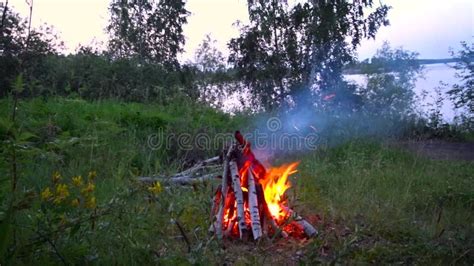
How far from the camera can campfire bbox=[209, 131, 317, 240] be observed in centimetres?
328

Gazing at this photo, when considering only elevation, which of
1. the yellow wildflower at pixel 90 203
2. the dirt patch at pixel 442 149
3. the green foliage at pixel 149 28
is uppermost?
the green foliage at pixel 149 28

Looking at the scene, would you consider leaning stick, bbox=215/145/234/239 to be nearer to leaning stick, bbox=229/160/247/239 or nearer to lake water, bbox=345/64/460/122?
leaning stick, bbox=229/160/247/239

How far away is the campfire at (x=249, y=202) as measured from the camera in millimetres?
3275

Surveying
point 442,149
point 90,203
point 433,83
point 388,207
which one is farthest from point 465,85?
point 90,203

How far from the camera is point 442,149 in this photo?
861cm

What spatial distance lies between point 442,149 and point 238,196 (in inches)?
261

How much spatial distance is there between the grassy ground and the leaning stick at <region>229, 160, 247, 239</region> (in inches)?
6.0

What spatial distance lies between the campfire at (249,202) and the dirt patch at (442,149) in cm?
381

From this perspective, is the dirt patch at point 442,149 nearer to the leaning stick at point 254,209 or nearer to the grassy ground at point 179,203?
the grassy ground at point 179,203

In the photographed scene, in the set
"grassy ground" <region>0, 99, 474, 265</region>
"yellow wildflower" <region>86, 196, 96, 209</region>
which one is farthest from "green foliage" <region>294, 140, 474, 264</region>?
"yellow wildflower" <region>86, 196, 96, 209</region>

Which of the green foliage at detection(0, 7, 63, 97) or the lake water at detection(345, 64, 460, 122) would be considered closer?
the green foliage at detection(0, 7, 63, 97)

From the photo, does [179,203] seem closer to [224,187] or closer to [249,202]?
[224,187]

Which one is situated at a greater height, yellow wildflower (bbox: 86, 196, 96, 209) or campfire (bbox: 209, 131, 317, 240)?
yellow wildflower (bbox: 86, 196, 96, 209)

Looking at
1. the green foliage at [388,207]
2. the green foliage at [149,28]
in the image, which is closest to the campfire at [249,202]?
the green foliage at [388,207]
